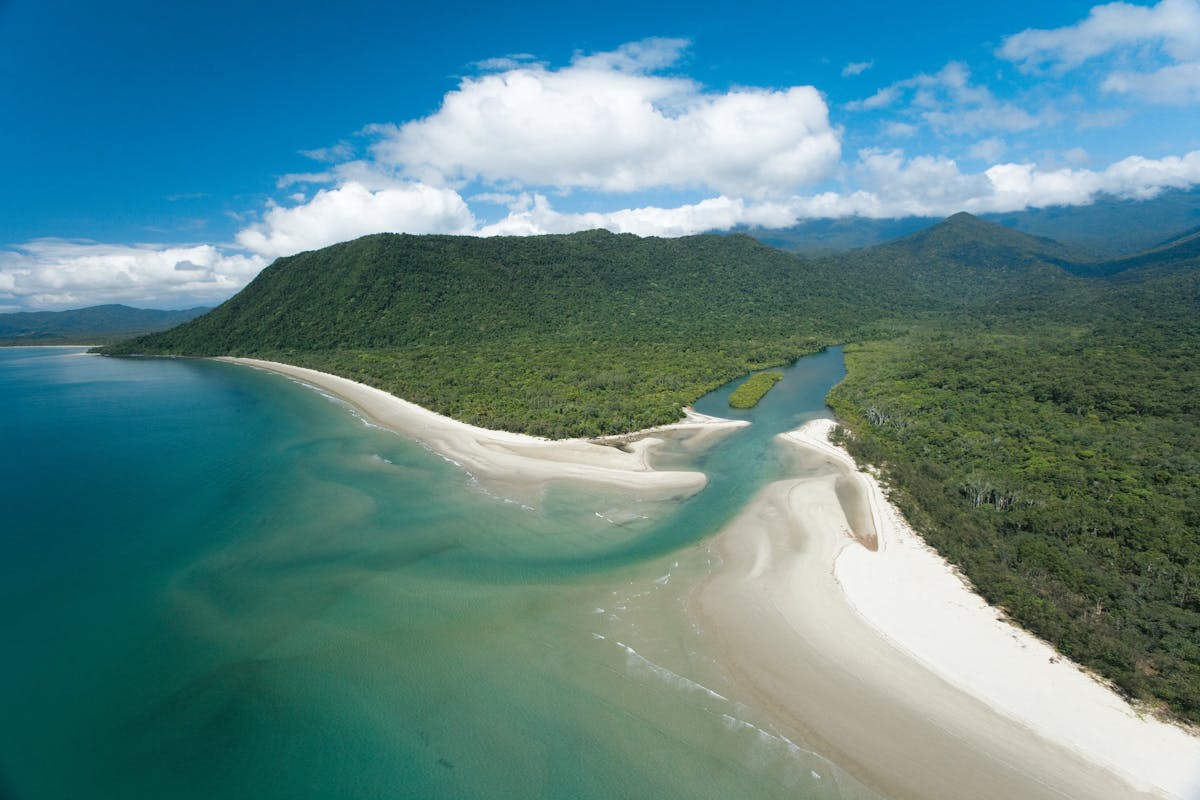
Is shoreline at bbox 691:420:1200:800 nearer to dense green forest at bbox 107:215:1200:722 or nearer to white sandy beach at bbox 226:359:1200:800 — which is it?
white sandy beach at bbox 226:359:1200:800

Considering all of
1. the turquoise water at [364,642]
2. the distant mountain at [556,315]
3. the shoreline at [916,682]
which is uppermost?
the distant mountain at [556,315]

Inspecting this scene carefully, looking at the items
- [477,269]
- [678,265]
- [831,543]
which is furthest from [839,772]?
[678,265]

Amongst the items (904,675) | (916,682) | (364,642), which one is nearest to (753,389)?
(904,675)

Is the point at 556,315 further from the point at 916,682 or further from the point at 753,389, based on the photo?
the point at 916,682

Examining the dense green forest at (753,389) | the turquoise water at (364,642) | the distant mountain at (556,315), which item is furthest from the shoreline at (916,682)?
the dense green forest at (753,389)

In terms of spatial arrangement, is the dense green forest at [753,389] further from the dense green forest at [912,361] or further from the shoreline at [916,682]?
the shoreline at [916,682]

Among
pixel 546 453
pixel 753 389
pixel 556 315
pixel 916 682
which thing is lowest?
pixel 916 682
